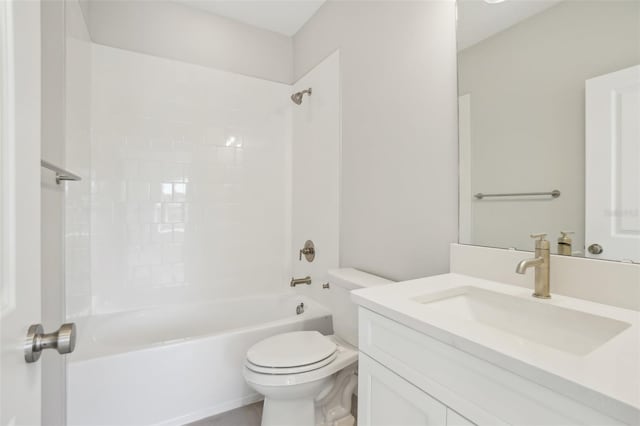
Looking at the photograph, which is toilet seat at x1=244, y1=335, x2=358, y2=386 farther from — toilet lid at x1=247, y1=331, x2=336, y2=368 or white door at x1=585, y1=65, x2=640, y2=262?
white door at x1=585, y1=65, x2=640, y2=262

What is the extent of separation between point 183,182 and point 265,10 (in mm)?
1435

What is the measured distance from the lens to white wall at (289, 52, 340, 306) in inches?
81.0

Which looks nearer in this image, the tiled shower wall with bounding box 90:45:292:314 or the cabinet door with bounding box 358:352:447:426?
the cabinet door with bounding box 358:352:447:426

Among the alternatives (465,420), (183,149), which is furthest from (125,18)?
(465,420)

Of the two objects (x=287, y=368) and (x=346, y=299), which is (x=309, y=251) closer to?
(x=346, y=299)

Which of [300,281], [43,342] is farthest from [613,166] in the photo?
[300,281]

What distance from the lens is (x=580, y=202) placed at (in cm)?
93

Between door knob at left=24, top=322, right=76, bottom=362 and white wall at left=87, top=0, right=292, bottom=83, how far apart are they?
221cm

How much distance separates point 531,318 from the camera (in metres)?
0.88

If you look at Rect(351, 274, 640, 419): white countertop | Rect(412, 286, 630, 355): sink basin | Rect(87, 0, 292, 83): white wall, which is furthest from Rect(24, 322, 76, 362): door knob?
Rect(87, 0, 292, 83): white wall

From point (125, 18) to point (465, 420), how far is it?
2.79m

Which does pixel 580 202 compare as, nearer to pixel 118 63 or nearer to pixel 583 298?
pixel 583 298

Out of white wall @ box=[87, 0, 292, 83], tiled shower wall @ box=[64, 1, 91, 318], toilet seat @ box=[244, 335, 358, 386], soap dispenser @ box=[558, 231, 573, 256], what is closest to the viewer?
soap dispenser @ box=[558, 231, 573, 256]
